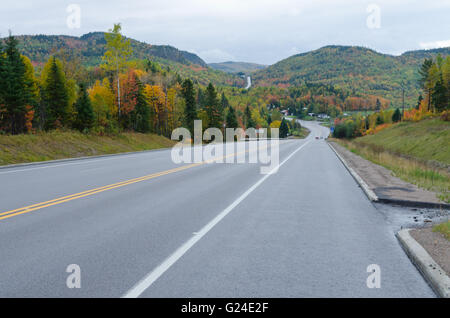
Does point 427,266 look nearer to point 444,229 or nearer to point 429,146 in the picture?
point 444,229

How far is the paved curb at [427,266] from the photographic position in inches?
159

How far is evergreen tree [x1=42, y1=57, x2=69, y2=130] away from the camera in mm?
53406

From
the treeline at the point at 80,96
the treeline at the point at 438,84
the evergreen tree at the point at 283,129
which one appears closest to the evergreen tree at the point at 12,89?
the treeline at the point at 80,96

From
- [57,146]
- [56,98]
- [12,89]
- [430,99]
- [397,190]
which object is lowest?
[397,190]

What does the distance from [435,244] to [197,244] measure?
142 inches

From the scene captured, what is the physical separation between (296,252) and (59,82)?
5598cm

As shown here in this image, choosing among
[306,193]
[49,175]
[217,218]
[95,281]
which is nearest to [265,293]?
[95,281]

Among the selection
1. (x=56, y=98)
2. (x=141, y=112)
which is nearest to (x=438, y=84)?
(x=141, y=112)

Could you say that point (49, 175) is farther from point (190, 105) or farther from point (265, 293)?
point (190, 105)

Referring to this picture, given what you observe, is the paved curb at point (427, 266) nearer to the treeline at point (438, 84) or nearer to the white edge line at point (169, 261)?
the white edge line at point (169, 261)

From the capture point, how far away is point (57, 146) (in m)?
26.2

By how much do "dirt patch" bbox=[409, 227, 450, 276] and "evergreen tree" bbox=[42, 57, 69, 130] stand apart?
5399 centimetres

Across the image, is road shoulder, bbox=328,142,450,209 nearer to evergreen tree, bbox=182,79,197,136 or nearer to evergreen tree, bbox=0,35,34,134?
evergreen tree, bbox=0,35,34,134
